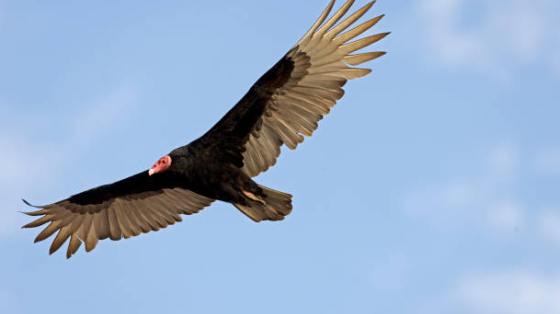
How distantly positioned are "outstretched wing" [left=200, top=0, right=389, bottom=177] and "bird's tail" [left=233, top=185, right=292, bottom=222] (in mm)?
244

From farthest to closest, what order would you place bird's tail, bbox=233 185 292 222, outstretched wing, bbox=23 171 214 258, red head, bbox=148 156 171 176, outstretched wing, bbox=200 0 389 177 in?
outstretched wing, bbox=23 171 214 258 < bird's tail, bbox=233 185 292 222 < red head, bbox=148 156 171 176 < outstretched wing, bbox=200 0 389 177

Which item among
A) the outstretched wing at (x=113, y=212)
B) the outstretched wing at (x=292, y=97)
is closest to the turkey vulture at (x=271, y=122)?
the outstretched wing at (x=292, y=97)

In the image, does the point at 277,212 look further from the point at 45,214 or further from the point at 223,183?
the point at 45,214

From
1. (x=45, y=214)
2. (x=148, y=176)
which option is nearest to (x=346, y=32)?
(x=148, y=176)

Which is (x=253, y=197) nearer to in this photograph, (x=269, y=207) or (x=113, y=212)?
(x=269, y=207)

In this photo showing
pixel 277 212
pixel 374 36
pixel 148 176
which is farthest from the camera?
pixel 148 176

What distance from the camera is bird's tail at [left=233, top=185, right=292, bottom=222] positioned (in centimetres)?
777

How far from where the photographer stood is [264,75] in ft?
24.5

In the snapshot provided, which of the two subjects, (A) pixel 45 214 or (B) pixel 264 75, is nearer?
(B) pixel 264 75

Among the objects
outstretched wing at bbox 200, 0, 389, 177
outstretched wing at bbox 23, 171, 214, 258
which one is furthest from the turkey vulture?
outstretched wing at bbox 23, 171, 214, 258

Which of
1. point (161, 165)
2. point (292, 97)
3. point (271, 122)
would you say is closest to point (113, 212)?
point (161, 165)

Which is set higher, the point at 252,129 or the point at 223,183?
the point at 252,129

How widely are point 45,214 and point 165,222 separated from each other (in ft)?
4.11

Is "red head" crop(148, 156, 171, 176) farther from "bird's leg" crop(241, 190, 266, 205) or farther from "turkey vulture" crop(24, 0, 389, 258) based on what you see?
"bird's leg" crop(241, 190, 266, 205)
